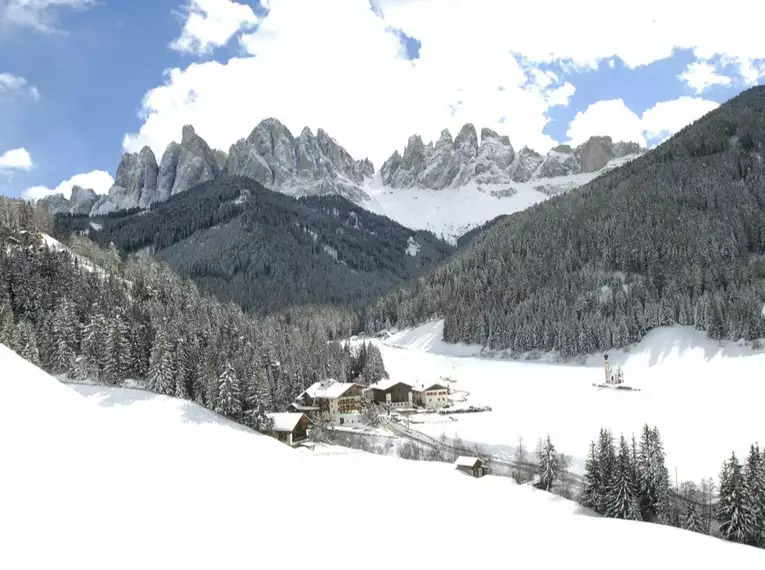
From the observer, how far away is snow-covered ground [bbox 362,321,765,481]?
174 feet

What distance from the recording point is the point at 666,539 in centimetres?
2936

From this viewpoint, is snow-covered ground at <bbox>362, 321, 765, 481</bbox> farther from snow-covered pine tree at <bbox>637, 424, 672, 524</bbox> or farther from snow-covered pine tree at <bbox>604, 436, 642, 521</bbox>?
snow-covered pine tree at <bbox>604, 436, 642, 521</bbox>

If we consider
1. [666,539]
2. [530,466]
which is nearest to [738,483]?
[666,539]

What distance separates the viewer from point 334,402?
234ft

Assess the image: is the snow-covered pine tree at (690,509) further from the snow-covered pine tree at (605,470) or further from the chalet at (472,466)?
the chalet at (472,466)

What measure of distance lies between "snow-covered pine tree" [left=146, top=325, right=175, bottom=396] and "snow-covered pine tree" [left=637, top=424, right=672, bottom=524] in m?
45.5

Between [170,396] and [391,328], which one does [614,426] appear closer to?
[170,396]

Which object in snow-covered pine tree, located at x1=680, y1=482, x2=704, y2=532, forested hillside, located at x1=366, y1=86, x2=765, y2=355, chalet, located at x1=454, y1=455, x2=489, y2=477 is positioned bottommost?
snow-covered pine tree, located at x1=680, y1=482, x2=704, y2=532

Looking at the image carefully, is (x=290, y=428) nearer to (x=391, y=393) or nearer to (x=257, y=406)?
(x=257, y=406)

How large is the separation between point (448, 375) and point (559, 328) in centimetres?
2589

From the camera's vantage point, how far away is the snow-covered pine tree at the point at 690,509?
34906 mm

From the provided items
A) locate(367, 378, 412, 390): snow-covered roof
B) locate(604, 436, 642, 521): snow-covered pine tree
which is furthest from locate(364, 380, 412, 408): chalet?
locate(604, 436, 642, 521): snow-covered pine tree

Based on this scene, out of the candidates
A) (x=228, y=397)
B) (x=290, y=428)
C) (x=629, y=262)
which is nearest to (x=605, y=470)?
(x=290, y=428)

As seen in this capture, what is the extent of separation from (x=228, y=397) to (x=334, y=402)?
2036 cm
